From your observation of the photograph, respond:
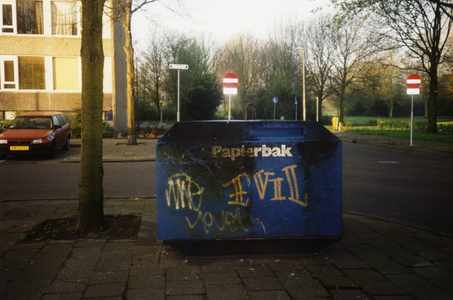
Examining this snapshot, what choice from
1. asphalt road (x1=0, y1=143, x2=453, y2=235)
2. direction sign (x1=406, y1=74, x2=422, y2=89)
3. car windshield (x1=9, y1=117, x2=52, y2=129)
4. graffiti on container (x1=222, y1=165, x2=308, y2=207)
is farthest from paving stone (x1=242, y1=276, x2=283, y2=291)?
direction sign (x1=406, y1=74, x2=422, y2=89)

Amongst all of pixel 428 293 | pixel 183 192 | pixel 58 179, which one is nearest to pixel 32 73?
pixel 58 179

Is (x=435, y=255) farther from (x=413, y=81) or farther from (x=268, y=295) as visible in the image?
(x=413, y=81)

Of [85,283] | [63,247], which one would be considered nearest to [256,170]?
[85,283]

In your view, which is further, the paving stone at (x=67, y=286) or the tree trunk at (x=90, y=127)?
the tree trunk at (x=90, y=127)

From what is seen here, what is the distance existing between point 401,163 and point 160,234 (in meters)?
11.0

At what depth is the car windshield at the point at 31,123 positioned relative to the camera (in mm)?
13734

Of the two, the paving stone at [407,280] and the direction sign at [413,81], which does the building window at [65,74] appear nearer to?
the direction sign at [413,81]

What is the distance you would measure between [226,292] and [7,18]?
982 inches

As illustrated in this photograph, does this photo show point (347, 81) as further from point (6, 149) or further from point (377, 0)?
point (6, 149)

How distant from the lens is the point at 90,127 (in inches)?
189

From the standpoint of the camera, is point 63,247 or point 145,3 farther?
point 145,3

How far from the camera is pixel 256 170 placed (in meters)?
3.72

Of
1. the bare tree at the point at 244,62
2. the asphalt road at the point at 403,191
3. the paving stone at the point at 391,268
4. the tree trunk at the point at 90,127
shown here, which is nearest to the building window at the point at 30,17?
the asphalt road at the point at 403,191

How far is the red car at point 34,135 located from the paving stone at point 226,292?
11.3 m
